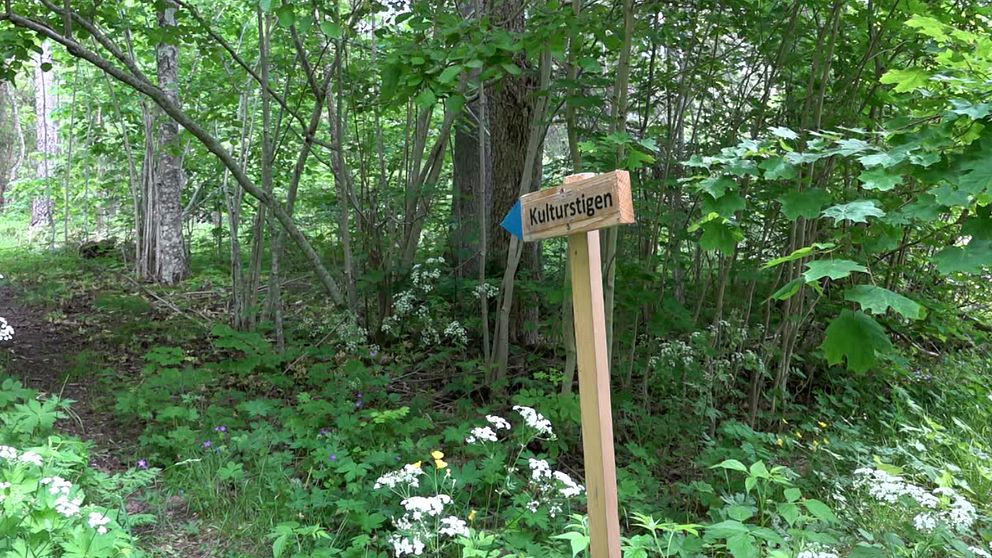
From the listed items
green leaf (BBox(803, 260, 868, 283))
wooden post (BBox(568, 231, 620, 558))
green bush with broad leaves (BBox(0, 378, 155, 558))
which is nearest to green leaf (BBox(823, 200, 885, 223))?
green leaf (BBox(803, 260, 868, 283))

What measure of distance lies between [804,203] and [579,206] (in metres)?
0.82

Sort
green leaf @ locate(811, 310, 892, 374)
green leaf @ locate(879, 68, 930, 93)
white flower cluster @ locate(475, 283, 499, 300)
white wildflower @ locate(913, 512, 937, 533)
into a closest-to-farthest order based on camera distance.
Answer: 1. green leaf @ locate(811, 310, 892, 374)
2. green leaf @ locate(879, 68, 930, 93)
3. white wildflower @ locate(913, 512, 937, 533)
4. white flower cluster @ locate(475, 283, 499, 300)

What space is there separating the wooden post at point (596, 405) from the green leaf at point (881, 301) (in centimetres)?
66

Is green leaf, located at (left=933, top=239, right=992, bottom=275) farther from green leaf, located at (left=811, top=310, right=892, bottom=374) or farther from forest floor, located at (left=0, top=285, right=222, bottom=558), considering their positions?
forest floor, located at (left=0, top=285, right=222, bottom=558)

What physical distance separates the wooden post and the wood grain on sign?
76mm

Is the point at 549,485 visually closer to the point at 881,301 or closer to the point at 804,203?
the point at 804,203

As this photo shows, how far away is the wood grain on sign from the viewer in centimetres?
186

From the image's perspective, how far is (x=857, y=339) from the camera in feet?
5.93

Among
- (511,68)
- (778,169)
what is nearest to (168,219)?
(511,68)

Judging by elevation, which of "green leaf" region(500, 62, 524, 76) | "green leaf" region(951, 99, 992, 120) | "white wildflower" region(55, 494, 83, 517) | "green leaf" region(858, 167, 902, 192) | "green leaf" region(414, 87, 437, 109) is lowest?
"white wildflower" region(55, 494, 83, 517)

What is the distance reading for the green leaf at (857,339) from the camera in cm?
179

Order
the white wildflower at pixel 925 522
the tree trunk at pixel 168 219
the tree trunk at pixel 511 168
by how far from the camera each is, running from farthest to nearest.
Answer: the tree trunk at pixel 168 219
the tree trunk at pixel 511 168
the white wildflower at pixel 925 522

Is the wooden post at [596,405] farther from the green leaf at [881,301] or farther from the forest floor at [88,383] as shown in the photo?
the forest floor at [88,383]

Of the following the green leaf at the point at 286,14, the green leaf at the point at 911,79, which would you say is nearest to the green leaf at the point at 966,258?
the green leaf at the point at 911,79
